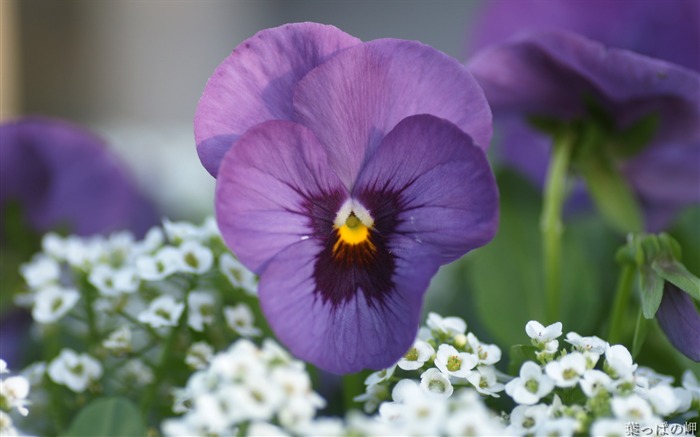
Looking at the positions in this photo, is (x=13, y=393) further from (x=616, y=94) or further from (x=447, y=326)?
(x=616, y=94)

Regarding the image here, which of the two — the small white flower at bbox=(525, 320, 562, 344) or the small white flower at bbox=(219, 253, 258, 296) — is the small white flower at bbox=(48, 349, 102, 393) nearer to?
the small white flower at bbox=(219, 253, 258, 296)

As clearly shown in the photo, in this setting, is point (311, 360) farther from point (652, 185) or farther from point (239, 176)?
point (652, 185)

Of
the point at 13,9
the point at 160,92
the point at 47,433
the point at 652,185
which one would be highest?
the point at 652,185

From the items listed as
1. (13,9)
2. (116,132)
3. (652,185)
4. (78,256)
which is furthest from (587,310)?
(13,9)

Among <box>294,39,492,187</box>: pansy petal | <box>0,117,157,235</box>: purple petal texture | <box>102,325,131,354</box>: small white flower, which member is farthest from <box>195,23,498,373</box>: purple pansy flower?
<box>0,117,157,235</box>: purple petal texture

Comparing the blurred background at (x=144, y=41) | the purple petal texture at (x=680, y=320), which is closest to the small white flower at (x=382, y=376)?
the purple petal texture at (x=680, y=320)

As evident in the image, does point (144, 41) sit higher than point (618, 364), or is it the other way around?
point (618, 364)

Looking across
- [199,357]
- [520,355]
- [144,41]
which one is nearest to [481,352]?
[520,355]
